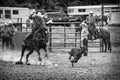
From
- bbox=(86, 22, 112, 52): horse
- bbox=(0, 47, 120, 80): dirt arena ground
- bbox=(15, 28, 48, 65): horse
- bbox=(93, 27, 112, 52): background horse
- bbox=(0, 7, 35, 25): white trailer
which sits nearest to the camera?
bbox=(0, 47, 120, 80): dirt arena ground

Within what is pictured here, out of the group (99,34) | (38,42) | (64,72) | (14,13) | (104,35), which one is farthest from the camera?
(14,13)

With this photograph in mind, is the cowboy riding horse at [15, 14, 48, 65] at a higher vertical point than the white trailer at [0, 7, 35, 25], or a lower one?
higher

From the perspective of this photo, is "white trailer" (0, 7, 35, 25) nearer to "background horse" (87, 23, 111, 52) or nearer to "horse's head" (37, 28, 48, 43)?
"background horse" (87, 23, 111, 52)

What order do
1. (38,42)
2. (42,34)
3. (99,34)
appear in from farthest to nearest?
(99,34) < (42,34) < (38,42)

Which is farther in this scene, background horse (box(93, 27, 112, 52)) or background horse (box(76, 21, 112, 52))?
background horse (box(93, 27, 112, 52))

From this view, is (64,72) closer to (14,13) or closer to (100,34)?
(100,34)

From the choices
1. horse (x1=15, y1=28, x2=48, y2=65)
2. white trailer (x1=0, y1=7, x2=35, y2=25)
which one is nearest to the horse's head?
horse (x1=15, y1=28, x2=48, y2=65)

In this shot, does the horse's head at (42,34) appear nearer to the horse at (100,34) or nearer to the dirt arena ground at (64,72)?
the dirt arena ground at (64,72)

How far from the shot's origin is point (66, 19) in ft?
94.5

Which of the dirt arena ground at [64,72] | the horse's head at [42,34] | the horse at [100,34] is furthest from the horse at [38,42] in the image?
the horse at [100,34]

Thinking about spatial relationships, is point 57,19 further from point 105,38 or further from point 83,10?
point 105,38

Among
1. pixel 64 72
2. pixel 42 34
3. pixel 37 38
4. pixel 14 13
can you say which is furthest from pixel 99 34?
pixel 14 13

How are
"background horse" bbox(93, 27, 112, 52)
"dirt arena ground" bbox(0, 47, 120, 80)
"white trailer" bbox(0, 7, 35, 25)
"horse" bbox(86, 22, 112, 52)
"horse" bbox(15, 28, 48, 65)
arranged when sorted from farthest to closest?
1. "white trailer" bbox(0, 7, 35, 25)
2. "background horse" bbox(93, 27, 112, 52)
3. "horse" bbox(86, 22, 112, 52)
4. "horse" bbox(15, 28, 48, 65)
5. "dirt arena ground" bbox(0, 47, 120, 80)

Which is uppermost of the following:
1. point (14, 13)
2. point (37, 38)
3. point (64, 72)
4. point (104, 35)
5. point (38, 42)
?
point (37, 38)
